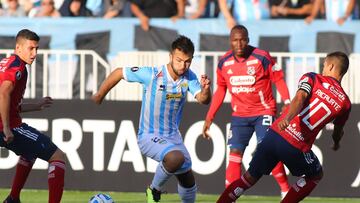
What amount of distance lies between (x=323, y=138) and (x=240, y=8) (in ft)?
11.0

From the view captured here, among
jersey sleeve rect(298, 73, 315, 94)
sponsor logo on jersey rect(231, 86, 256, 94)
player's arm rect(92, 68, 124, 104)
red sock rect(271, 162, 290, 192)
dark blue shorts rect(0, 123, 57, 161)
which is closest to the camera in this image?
jersey sleeve rect(298, 73, 315, 94)

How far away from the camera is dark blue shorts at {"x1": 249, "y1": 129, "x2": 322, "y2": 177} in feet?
40.7

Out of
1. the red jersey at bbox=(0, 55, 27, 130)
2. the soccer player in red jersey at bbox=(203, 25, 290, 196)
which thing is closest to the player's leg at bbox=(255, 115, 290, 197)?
the soccer player in red jersey at bbox=(203, 25, 290, 196)

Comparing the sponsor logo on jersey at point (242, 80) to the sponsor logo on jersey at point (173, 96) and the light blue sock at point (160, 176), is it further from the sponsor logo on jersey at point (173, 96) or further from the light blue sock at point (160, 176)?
the light blue sock at point (160, 176)

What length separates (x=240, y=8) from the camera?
742 inches

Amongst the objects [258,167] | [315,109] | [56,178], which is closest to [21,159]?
[56,178]

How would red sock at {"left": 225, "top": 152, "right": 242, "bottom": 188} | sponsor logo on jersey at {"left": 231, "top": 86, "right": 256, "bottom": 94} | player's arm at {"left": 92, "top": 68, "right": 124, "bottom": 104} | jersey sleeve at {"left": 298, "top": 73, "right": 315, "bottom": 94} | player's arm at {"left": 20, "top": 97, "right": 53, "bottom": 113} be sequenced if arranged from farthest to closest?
sponsor logo on jersey at {"left": 231, "top": 86, "right": 256, "bottom": 94}, red sock at {"left": 225, "top": 152, "right": 242, "bottom": 188}, player's arm at {"left": 20, "top": 97, "right": 53, "bottom": 113}, player's arm at {"left": 92, "top": 68, "right": 124, "bottom": 104}, jersey sleeve at {"left": 298, "top": 73, "right": 315, "bottom": 94}

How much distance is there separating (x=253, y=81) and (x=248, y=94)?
173 millimetres

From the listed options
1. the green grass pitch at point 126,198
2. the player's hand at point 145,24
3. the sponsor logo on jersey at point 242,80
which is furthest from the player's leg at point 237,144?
the player's hand at point 145,24

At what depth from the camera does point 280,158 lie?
12.5 metres

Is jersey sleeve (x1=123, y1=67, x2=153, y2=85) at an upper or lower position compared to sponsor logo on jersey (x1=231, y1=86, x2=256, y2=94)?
upper

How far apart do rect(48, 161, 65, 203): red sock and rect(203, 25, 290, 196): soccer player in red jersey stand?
7.19ft

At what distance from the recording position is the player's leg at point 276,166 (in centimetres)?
1466

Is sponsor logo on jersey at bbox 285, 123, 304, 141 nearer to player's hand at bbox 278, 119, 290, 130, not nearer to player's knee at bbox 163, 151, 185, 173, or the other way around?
player's hand at bbox 278, 119, 290, 130
